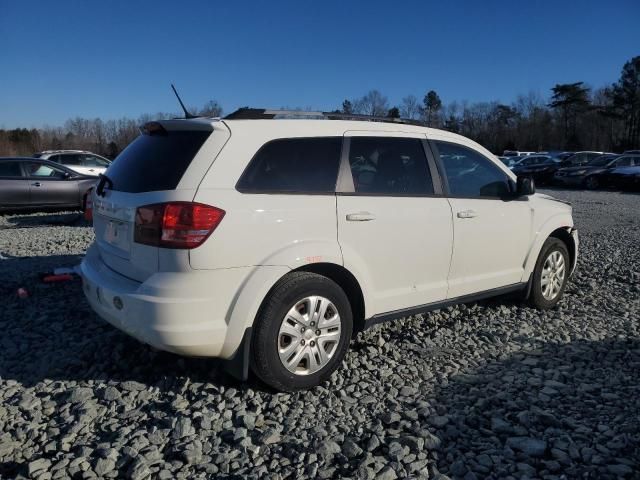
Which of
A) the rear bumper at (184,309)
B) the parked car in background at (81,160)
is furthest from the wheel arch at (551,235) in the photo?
the parked car in background at (81,160)

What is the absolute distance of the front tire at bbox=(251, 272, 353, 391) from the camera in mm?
3344

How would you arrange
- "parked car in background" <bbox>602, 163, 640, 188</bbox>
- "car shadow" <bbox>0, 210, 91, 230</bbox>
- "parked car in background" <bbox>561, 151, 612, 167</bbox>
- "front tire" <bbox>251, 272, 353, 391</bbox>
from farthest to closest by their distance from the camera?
1. "parked car in background" <bbox>561, 151, 612, 167</bbox>
2. "parked car in background" <bbox>602, 163, 640, 188</bbox>
3. "car shadow" <bbox>0, 210, 91, 230</bbox>
4. "front tire" <bbox>251, 272, 353, 391</bbox>

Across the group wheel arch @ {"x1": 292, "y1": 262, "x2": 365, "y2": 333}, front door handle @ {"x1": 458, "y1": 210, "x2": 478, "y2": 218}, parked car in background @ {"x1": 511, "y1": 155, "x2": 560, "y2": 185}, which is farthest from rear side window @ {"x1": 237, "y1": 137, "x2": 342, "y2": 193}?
parked car in background @ {"x1": 511, "y1": 155, "x2": 560, "y2": 185}

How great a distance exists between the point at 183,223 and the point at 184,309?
A: 502 mm

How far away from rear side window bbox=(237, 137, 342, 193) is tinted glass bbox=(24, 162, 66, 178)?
1115cm

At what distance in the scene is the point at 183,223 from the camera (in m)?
3.08

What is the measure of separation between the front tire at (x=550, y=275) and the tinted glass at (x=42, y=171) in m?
11.5

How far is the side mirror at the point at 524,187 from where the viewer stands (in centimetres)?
488

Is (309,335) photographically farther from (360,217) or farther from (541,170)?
(541,170)

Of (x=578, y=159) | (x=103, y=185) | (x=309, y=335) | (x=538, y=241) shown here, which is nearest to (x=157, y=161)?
(x=103, y=185)

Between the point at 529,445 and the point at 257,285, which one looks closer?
the point at 529,445

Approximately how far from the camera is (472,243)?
448 cm

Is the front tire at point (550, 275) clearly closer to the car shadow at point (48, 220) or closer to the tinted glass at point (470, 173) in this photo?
the tinted glass at point (470, 173)

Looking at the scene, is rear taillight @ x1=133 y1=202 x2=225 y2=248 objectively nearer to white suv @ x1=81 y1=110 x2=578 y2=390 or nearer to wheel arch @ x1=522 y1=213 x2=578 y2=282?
white suv @ x1=81 y1=110 x2=578 y2=390
